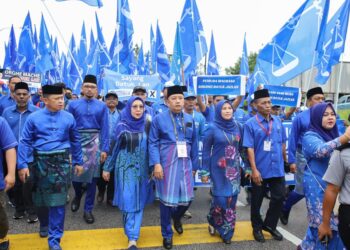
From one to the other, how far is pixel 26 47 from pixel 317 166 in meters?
11.3

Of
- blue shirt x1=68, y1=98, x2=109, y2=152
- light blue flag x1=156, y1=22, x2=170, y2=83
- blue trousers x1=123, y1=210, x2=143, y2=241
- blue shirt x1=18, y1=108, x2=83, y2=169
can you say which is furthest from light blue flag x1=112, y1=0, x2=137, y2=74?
blue trousers x1=123, y1=210, x2=143, y2=241

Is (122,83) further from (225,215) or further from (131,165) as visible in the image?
(225,215)

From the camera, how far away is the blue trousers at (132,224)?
3684 mm

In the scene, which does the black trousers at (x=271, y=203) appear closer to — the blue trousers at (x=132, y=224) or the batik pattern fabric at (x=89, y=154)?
the blue trousers at (x=132, y=224)

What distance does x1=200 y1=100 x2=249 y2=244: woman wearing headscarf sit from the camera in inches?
153

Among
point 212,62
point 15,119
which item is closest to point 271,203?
point 15,119

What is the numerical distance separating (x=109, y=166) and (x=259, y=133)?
6.14ft

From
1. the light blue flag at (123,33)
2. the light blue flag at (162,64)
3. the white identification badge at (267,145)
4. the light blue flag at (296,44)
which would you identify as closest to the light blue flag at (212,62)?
the light blue flag at (162,64)

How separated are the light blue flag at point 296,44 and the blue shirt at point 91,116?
3.21m

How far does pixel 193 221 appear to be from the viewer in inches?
183

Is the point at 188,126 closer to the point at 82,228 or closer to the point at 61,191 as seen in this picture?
the point at 61,191

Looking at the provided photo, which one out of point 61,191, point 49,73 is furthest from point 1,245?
point 49,73

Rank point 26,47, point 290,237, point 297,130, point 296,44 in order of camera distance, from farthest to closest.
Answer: point 26,47, point 296,44, point 297,130, point 290,237

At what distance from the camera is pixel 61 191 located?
3.52 m
